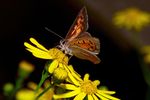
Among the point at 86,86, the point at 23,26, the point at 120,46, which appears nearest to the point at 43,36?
the point at 23,26

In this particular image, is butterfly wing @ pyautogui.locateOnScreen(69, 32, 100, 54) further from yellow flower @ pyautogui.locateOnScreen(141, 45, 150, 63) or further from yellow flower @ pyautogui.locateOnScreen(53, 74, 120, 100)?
yellow flower @ pyautogui.locateOnScreen(141, 45, 150, 63)

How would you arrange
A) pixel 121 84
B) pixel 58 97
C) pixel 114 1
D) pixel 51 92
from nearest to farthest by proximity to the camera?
pixel 58 97, pixel 51 92, pixel 121 84, pixel 114 1

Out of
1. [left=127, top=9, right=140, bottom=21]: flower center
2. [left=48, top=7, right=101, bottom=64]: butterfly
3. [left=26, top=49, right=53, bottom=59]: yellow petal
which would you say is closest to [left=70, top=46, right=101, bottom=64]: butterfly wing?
[left=48, top=7, right=101, bottom=64]: butterfly

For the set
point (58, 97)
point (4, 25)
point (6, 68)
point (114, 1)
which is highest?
point (114, 1)

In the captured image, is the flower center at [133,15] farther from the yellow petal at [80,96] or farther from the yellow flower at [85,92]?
the yellow petal at [80,96]

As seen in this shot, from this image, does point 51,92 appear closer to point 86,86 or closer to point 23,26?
point 86,86

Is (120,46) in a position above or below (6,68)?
above

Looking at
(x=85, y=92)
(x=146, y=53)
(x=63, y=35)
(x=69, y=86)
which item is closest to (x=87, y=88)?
(x=85, y=92)
